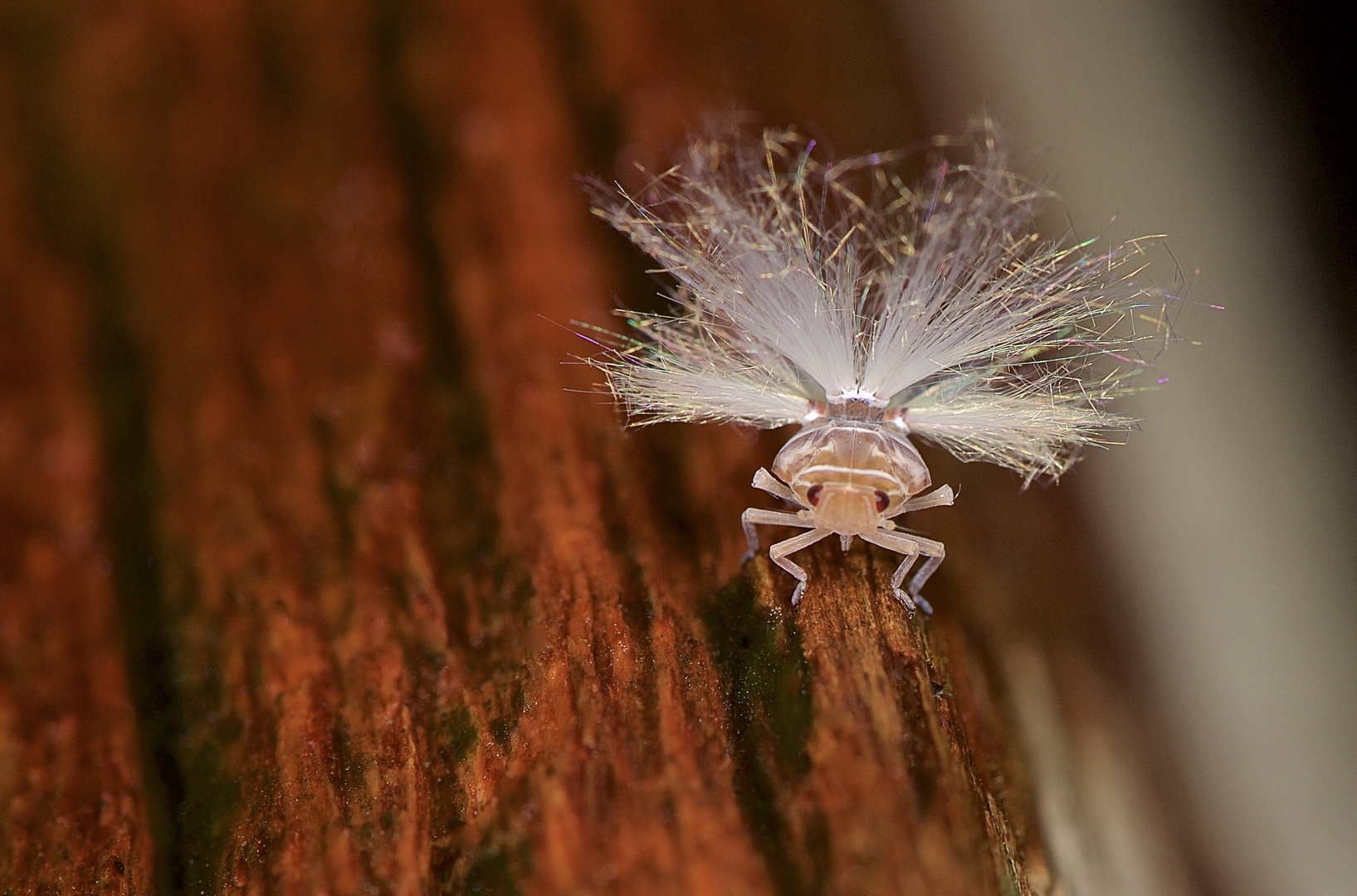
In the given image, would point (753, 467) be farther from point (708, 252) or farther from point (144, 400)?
point (144, 400)

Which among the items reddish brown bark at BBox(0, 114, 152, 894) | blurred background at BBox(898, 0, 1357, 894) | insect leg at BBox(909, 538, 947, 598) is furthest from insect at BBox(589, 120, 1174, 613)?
reddish brown bark at BBox(0, 114, 152, 894)

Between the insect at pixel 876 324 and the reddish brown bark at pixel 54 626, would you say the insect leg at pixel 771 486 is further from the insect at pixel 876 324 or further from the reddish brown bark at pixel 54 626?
the reddish brown bark at pixel 54 626

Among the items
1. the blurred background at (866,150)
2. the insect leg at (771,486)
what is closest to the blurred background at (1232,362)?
the blurred background at (866,150)

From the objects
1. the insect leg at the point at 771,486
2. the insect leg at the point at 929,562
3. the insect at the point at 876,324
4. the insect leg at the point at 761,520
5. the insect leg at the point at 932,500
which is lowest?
the insect leg at the point at 929,562

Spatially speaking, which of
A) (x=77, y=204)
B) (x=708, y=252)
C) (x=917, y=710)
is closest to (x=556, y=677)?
(x=917, y=710)

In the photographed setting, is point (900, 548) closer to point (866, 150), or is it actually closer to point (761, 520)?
point (761, 520)

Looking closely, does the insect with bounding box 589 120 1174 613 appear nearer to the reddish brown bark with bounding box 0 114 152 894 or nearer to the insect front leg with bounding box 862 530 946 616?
the insect front leg with bounding box 862 530 946 616
